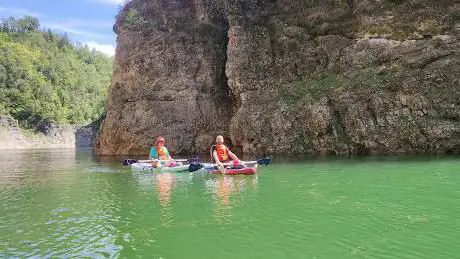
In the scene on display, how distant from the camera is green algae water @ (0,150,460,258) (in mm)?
6605

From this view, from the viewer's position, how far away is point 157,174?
1861 cm

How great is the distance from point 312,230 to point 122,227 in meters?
3.55

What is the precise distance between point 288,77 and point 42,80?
89377 mm

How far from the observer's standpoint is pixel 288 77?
2898 cm

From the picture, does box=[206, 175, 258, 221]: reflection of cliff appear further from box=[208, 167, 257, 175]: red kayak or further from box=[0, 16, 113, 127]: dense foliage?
box=[0, 16, 113, 127]: dense foliage

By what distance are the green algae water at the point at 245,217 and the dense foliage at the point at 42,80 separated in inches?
3238

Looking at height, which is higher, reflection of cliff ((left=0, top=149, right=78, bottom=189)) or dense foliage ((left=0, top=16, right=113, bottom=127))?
dense foliage ((left=0, top=16, right=113, bottom=127))

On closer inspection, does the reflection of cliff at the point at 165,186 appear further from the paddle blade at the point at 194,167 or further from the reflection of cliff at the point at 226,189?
the reflection of cliff at the point at 226,189

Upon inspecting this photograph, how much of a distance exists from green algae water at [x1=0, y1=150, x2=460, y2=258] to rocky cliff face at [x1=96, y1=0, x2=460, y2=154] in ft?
29.2

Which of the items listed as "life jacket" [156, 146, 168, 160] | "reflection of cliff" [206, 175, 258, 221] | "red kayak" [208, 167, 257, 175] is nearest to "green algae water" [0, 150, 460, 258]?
"reflection of cliff" [206, 175, 258, 221]

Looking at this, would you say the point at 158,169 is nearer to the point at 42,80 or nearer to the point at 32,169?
the point at 32,169

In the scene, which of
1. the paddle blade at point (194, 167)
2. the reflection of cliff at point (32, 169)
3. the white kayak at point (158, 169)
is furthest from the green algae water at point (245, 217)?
the white kayak at point (158, 169)

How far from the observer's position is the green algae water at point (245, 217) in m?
6.61

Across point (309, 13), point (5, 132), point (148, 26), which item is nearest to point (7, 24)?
point (5, 132)
